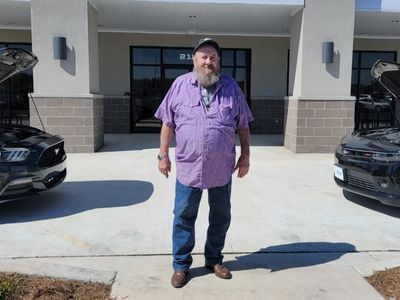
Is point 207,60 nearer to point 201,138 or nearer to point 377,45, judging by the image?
point 201,138

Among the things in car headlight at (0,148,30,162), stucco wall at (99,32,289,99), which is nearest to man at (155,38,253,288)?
car headlight at (0,148,30,162)

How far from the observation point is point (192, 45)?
14695mm

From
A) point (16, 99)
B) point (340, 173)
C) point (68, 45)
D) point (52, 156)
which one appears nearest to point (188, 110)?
point (52, 156)

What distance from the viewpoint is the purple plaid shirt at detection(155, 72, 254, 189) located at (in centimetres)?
341

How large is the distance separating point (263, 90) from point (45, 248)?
38.7 ft

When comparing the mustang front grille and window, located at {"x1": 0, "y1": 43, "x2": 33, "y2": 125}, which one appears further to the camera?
window, located at {"x1": 0, "y1": 43, "x2": 33, "y2": 125}

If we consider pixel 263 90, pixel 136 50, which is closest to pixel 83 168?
pixel 136 50

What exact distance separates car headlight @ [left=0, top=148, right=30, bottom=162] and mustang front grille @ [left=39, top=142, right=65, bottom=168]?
21 centimetres

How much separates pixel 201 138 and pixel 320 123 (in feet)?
25.3

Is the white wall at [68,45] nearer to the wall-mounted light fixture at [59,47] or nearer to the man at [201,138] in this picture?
the wall-mounted light fixture at [59,47]

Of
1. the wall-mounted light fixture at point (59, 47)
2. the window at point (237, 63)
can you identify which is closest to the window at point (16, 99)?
the wall-mounted light fixture at point (59, 47)

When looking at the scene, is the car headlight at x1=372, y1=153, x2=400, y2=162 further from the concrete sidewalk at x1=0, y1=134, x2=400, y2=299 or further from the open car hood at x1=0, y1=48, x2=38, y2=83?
the open car hood at x1=0, y1=48, x2=38, y2=83

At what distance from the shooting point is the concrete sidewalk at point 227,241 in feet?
11.8

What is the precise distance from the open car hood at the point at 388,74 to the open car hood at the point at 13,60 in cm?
439
